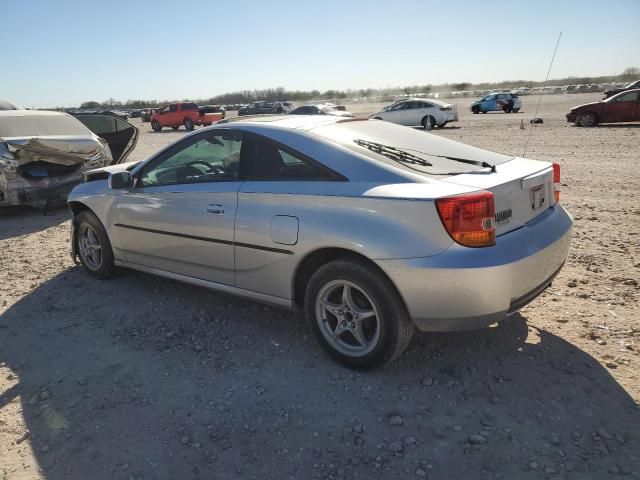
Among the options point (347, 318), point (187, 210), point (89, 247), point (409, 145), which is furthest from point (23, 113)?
point (347, 318)

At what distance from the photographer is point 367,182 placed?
122 inches

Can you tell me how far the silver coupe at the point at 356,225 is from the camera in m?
2.84

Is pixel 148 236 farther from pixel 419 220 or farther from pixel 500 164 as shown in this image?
pixel 500 164

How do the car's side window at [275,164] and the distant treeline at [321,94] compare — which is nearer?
the car's side window at [275,164]

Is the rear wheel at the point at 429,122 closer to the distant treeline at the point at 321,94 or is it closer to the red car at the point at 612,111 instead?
the red car at the point at 612,111

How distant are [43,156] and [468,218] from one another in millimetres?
7354

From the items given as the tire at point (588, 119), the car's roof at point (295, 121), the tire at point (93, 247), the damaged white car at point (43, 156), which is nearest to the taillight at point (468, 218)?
the car's roof at point (295, 121)

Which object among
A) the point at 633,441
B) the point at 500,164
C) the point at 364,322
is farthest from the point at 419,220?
the point at 633,441

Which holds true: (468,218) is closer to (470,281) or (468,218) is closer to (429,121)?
(470,281)

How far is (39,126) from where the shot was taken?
346 inches

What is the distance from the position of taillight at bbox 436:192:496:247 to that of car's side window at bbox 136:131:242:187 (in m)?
1.66

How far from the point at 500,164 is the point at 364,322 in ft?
4.71

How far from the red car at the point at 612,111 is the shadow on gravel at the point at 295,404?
60.2 ft

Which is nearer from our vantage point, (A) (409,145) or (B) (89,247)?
(A) (409,145)
